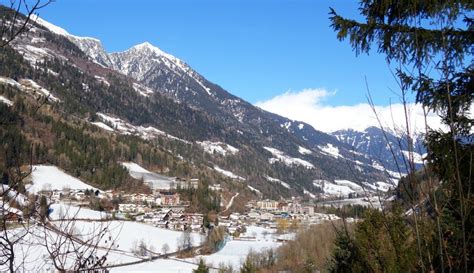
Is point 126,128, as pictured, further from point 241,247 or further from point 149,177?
point 241,247

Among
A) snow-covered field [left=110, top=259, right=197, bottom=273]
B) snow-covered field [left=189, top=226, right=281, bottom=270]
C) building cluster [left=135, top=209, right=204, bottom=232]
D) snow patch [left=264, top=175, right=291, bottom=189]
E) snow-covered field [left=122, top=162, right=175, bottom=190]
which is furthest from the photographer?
snow patch [left=264, top=175, right=291, bottom=189]

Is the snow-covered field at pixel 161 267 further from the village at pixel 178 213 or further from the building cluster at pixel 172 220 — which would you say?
the building cluster at pixel 172 220

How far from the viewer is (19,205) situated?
2.77 m

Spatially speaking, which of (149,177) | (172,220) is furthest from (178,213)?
(149,177)

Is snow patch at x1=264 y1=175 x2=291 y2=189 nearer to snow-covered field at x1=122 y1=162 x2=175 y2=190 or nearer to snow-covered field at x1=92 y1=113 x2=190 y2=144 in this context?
snow-covered field at x1=92 y1=113 x2=190 y2=144

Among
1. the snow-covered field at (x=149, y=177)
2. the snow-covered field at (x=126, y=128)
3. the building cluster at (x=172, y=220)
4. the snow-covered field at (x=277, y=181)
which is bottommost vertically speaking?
the building cluster at (x=172, y=220)

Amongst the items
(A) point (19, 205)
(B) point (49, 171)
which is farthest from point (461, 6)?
(B) point (49, 171)

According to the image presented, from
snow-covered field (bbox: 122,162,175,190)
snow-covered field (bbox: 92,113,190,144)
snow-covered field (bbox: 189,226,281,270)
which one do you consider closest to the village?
snow-covered field (bbox: 122,162,175,190)

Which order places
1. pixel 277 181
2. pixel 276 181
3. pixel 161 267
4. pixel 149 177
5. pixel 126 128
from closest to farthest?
pixel 161 267
pixel 149 177
pixel 126 128
pixel 276 181
pixel 277 181

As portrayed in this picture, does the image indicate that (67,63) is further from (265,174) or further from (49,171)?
(49,171)

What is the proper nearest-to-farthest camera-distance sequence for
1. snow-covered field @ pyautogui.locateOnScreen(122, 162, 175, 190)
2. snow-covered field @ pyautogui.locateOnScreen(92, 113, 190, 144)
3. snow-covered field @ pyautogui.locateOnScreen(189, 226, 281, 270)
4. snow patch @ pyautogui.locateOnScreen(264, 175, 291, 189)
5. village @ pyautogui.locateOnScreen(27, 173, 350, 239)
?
snow-covered field @ pyautogui.locateOnScreen(189, 226, 281, 270), village @ pyautogui.locateOnScreen(27, 173, 350, 239), snow-covered field @ pyautogui.locateOnScreen(122, 162, 175, 190), snow-covered field @ pyautogui.locateOnScreen(92, 113, 190, 144), snow patch @ pyautogui.locateOnScreen(264, 175, 291, 189)

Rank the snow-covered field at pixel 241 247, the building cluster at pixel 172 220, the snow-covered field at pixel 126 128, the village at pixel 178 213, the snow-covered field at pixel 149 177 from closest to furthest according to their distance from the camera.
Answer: the snow-covered field at pixel 241 247 → the building cluster at pixel 172 220 → the village at pixel 178 213 → the snow-covered field at pixel 149 177 → the snow-covered field at pixel 126 128

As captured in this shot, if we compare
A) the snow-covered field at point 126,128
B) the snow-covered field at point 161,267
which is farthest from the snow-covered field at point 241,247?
the snow-covered field at point 126,128

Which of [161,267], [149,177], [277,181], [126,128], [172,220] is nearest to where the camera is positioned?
[161,267]
